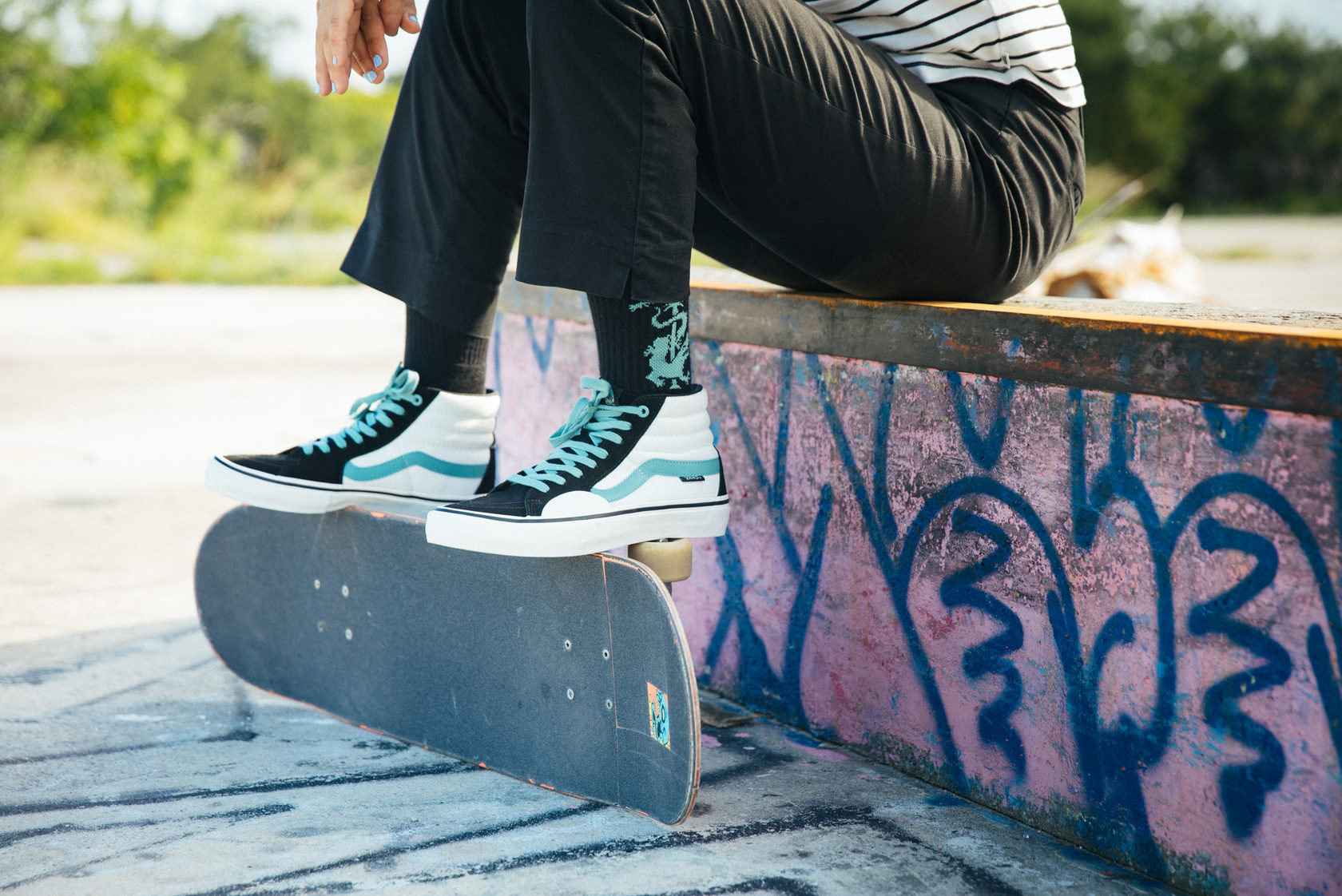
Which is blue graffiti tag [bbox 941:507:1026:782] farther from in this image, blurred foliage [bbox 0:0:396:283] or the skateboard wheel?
blurred foliage [bbox 0:0:396:283]

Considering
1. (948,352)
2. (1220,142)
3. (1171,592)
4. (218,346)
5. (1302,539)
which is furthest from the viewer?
(1220,142)

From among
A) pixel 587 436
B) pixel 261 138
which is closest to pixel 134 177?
pixel 261 138

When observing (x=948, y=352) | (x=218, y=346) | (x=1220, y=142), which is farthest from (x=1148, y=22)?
(x=948, y=352)

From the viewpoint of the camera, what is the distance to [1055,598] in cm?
122

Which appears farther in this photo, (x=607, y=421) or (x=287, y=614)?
(x=287, y=614)

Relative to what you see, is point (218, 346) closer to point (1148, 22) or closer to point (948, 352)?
point (948, 352)

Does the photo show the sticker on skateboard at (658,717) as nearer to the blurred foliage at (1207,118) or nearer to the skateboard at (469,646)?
the skateboard at (469,646)

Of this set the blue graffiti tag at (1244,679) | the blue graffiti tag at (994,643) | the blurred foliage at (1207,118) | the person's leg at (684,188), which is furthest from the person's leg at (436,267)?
the blurred foliage at (1207,118)

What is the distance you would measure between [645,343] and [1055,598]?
54 cm

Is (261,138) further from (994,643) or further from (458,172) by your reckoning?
(994,643)

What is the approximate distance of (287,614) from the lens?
1.66 m

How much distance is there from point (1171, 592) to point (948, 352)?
38 cm

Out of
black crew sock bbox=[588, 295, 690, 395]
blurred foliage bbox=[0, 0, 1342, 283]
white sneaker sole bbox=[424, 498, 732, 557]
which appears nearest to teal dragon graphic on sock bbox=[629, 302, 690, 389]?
black crew sock bbox=[588, 295, 690, 395]

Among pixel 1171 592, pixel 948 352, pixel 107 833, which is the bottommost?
pixel 107 833
